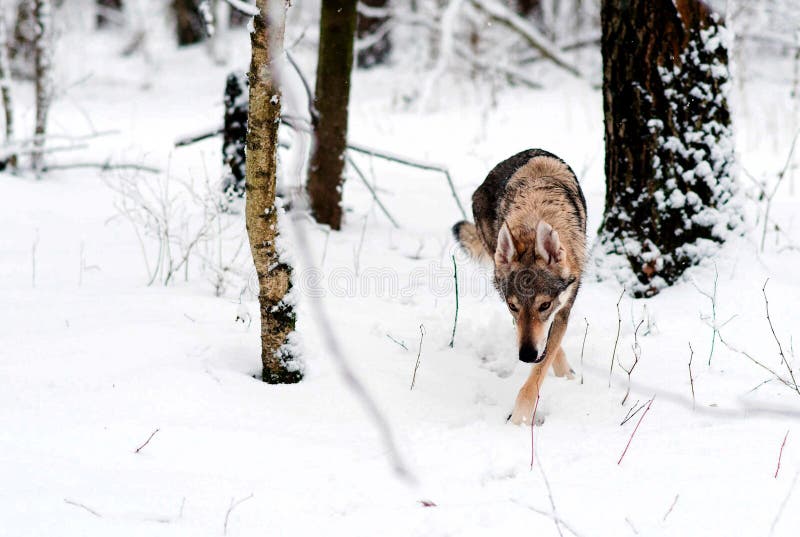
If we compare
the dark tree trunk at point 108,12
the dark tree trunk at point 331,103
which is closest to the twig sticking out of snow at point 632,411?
the dark tree trunk at point 331,103

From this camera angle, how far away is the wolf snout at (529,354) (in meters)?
3.30

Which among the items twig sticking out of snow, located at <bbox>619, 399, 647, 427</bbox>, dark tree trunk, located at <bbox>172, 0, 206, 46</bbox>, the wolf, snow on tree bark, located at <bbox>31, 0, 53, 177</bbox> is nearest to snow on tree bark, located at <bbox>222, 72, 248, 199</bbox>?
the wolf

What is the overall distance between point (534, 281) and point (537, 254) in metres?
0.17

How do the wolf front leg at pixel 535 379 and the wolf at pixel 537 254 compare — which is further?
the wolf at pixel 537 254

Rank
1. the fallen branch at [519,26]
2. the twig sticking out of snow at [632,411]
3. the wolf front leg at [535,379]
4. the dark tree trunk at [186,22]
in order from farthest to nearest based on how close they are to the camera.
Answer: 1. the dark tree trunk at [186,22]
2. the fallen branch at [519,26]
3. the wolf front leg at [535,379]
4. the twig sticking out of snow at [632,411]

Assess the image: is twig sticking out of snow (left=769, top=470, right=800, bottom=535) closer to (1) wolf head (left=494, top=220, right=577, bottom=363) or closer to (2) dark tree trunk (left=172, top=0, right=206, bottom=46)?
(1) wolf head (left=494, top=220, right=577, bottom=363)

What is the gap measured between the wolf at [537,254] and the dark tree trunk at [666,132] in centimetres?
40

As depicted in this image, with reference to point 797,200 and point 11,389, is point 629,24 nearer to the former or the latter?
point 797,200

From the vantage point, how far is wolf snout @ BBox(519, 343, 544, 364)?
3.30m

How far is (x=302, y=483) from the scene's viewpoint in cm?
254

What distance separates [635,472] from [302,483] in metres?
1.27

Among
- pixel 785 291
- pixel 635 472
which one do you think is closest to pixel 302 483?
pixel 635 472

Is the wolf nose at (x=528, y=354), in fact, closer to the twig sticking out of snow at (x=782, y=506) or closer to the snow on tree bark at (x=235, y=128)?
the twig sticking out of snow at (x=782, y=506)

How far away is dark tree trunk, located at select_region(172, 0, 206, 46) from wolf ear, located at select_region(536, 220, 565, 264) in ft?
69.2
